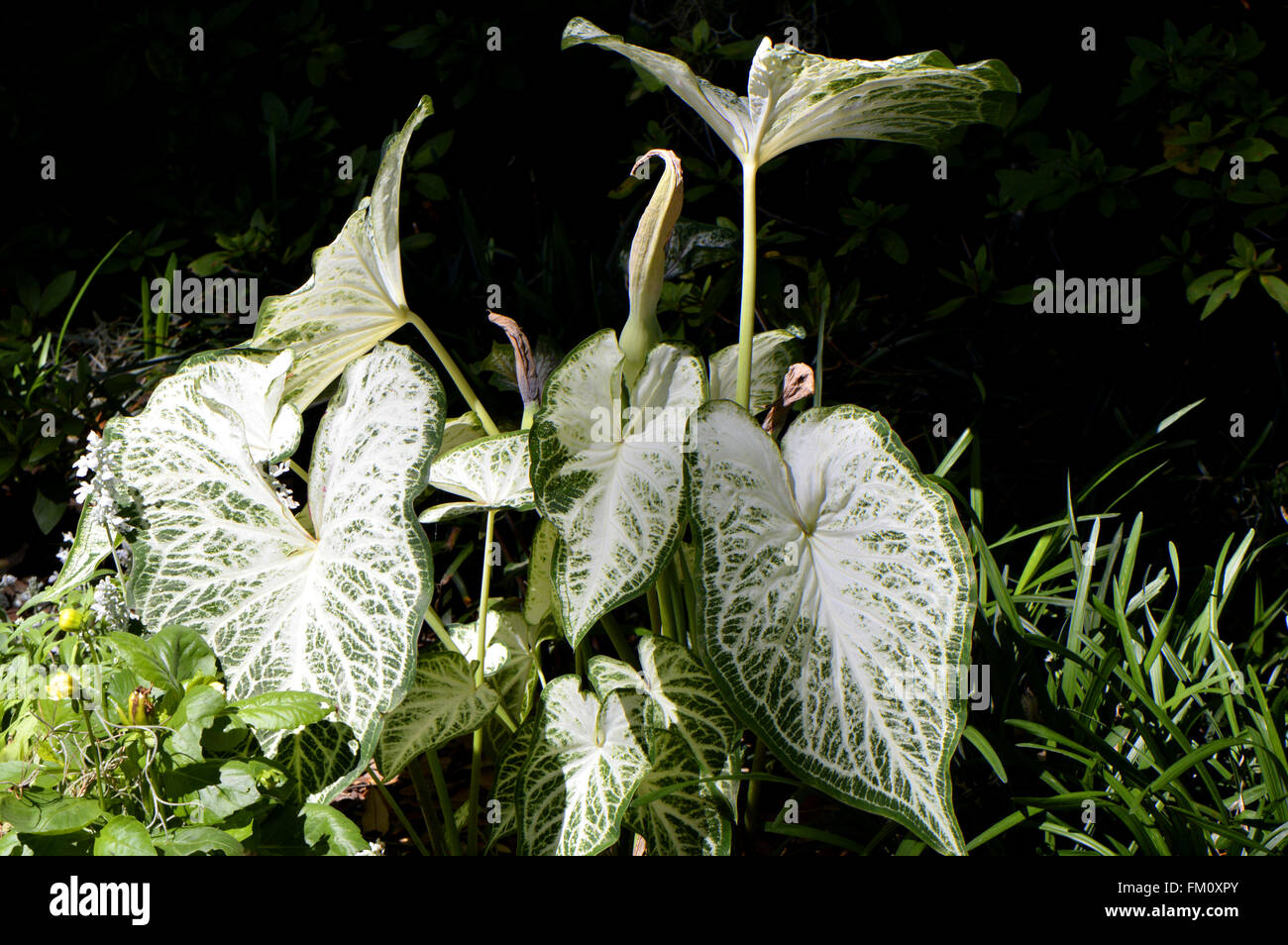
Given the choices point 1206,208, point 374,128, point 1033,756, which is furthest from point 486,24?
point 1033,756

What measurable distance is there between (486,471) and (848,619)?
0.48 m

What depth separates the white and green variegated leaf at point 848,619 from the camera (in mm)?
984

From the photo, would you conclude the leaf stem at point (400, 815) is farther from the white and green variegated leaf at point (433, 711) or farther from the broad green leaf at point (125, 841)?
the broad green leaf at point (125, 841)

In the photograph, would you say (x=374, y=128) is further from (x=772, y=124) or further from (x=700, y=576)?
(x=700, y=576)

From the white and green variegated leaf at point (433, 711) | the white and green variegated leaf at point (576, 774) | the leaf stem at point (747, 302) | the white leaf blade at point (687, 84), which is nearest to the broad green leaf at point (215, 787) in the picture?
the white and green variegated leaf at point (433, 711)

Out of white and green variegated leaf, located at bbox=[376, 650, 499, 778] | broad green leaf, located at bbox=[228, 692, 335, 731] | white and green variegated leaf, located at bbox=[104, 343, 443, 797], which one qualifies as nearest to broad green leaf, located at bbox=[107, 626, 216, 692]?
white and green variegated leaf, located at bbox=[104, 343, 443, 797]

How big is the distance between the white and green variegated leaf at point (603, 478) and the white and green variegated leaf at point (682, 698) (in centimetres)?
14

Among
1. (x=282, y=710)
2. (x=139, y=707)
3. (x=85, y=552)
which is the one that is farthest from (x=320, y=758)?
(x=85, y=552)

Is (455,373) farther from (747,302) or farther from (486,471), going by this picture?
(747,302)

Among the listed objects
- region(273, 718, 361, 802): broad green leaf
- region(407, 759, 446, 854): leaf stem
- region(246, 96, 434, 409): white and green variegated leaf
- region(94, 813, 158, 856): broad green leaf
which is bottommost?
region(407, 759, 446, 854): leaf stem

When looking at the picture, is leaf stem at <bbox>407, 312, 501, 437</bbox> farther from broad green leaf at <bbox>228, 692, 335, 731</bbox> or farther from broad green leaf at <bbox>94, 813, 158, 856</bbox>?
broad green leaf at <bbox>94, 813, 158, 856</bbox>

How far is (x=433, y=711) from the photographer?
→ 1.22 m

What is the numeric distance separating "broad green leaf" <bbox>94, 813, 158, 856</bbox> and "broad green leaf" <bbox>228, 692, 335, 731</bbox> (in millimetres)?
134

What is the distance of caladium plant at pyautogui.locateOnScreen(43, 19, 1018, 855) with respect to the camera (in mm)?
998
